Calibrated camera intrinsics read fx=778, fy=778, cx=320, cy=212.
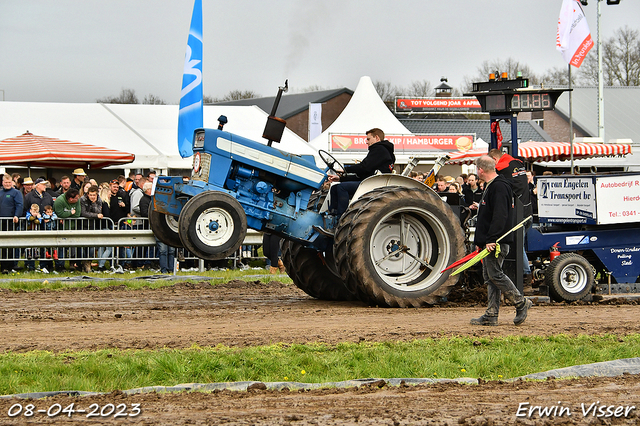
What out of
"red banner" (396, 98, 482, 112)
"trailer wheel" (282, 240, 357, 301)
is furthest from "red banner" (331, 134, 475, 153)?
"trailer wheel" (282, 240, 357, 301)

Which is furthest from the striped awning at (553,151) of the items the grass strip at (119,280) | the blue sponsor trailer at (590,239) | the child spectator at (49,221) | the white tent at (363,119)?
the child spectator at (49,221)

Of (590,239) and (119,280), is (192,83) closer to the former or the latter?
(119,280)

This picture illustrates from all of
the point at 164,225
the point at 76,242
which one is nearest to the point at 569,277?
the point at 164,225

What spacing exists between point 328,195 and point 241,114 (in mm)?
17834

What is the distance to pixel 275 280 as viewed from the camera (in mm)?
13680

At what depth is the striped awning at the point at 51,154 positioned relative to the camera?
713 inches

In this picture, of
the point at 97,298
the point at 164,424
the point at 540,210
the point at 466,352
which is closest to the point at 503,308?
the point at 540,210

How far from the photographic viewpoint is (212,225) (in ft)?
29.9

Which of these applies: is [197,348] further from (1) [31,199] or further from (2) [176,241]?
(1) [31,199]

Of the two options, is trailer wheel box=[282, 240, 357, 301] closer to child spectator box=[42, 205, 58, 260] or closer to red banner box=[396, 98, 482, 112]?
child spectator box=[42, 205, 58, 260]

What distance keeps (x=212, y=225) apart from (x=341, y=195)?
184cm

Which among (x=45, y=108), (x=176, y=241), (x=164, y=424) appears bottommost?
(x=164, y=424)

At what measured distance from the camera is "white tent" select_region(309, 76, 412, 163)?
31.3 m

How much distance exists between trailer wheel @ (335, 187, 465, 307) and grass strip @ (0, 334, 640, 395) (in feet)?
8.02
